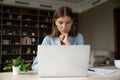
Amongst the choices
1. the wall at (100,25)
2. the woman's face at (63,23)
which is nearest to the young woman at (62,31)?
the woman's face at (63,23)

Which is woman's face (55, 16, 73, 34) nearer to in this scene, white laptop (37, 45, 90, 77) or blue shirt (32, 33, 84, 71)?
blue shirt (32, 33, 84, 71)

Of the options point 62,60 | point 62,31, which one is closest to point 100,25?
point 62,31

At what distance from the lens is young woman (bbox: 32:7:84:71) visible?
51.6 inches

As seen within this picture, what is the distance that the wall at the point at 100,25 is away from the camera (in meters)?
5.05

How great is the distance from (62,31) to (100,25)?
4.33 meters

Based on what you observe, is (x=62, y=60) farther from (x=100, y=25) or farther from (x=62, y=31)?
(x=100, y=25)

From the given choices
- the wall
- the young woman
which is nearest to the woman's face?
the young woman

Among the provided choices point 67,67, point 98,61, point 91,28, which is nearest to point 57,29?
point 67,67

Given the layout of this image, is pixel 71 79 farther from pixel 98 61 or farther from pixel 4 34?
pixel 4 34

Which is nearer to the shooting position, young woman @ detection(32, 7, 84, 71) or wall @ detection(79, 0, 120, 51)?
young woman @ detection(32, 7, 84, 71)

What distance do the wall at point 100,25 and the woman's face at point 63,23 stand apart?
153 inches

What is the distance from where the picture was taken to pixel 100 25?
551 centimetres

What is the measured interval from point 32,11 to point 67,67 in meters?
5.69

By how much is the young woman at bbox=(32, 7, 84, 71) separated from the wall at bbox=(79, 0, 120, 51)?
3.73 metres
